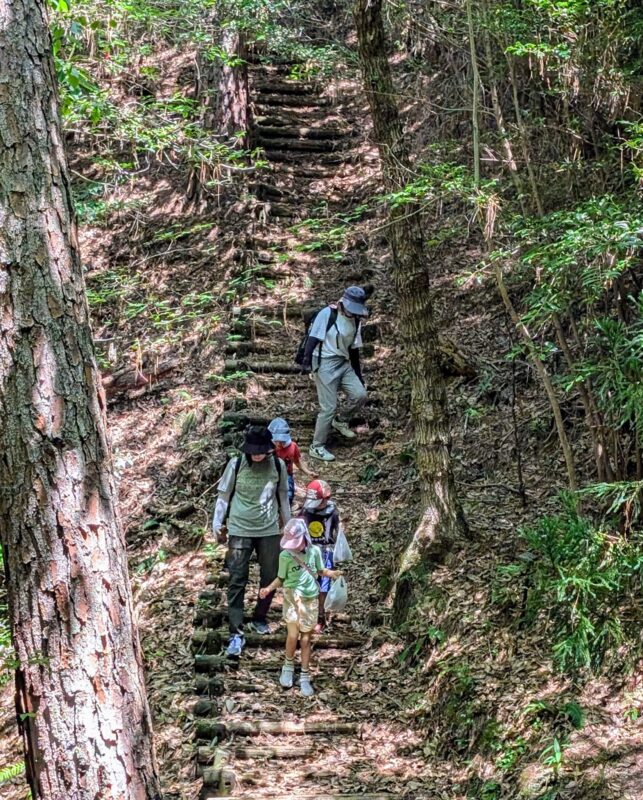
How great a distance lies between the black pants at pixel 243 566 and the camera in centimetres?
784

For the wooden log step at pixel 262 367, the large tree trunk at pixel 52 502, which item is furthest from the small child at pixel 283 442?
the large tree trunk at pixel 52 502

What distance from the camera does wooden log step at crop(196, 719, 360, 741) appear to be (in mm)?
6961

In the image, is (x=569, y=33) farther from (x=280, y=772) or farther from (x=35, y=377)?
(x=280, y=772)

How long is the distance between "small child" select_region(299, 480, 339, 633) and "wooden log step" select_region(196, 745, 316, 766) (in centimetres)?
126

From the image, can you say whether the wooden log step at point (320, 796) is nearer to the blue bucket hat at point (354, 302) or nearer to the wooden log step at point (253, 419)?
the blue bucket hat at point (354, 302)

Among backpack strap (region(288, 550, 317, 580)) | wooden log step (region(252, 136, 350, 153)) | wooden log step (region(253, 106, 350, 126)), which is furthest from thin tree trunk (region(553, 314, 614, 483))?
wooden log step (region(253, 106, 350, 126))

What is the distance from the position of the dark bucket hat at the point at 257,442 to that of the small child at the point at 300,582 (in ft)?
2.22

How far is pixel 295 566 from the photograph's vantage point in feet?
24.2

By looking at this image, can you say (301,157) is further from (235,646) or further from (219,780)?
(219,780)

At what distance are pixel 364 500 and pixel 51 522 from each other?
7.01 meters

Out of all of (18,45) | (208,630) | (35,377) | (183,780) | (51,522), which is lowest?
(183,780)

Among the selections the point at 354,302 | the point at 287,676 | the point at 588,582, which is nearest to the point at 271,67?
the point at 354,302

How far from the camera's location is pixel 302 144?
57.1 ft

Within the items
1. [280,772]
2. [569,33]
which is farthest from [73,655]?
[569,33]
